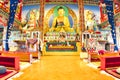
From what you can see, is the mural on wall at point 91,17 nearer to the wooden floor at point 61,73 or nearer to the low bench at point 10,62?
the wooden floor at point 61,73

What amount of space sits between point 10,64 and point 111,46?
655 cm

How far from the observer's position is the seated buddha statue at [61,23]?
11.3 metres

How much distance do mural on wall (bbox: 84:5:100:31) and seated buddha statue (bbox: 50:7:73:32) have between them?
119 cm

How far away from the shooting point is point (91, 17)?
11.2 m

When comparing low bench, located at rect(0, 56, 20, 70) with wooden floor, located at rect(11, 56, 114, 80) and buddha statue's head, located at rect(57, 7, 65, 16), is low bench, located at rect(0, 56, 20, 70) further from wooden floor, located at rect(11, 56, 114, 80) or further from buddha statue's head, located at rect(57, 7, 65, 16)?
buddha statue's head, located at rect(57, 7, 65, 16)

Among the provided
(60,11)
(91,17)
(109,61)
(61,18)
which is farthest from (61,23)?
(109,61)

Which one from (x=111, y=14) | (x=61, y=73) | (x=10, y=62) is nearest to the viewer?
(x=61, y=73)

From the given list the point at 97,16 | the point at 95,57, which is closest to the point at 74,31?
the point at 97,16

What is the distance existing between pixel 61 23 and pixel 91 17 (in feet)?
6.33

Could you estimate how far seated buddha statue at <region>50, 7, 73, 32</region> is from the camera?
11.3m

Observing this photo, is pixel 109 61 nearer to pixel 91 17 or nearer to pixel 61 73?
pixel 61 73

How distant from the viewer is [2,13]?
9375mm

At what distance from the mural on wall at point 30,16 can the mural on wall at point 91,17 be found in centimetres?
307

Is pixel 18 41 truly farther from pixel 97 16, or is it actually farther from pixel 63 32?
pixel 97 16
